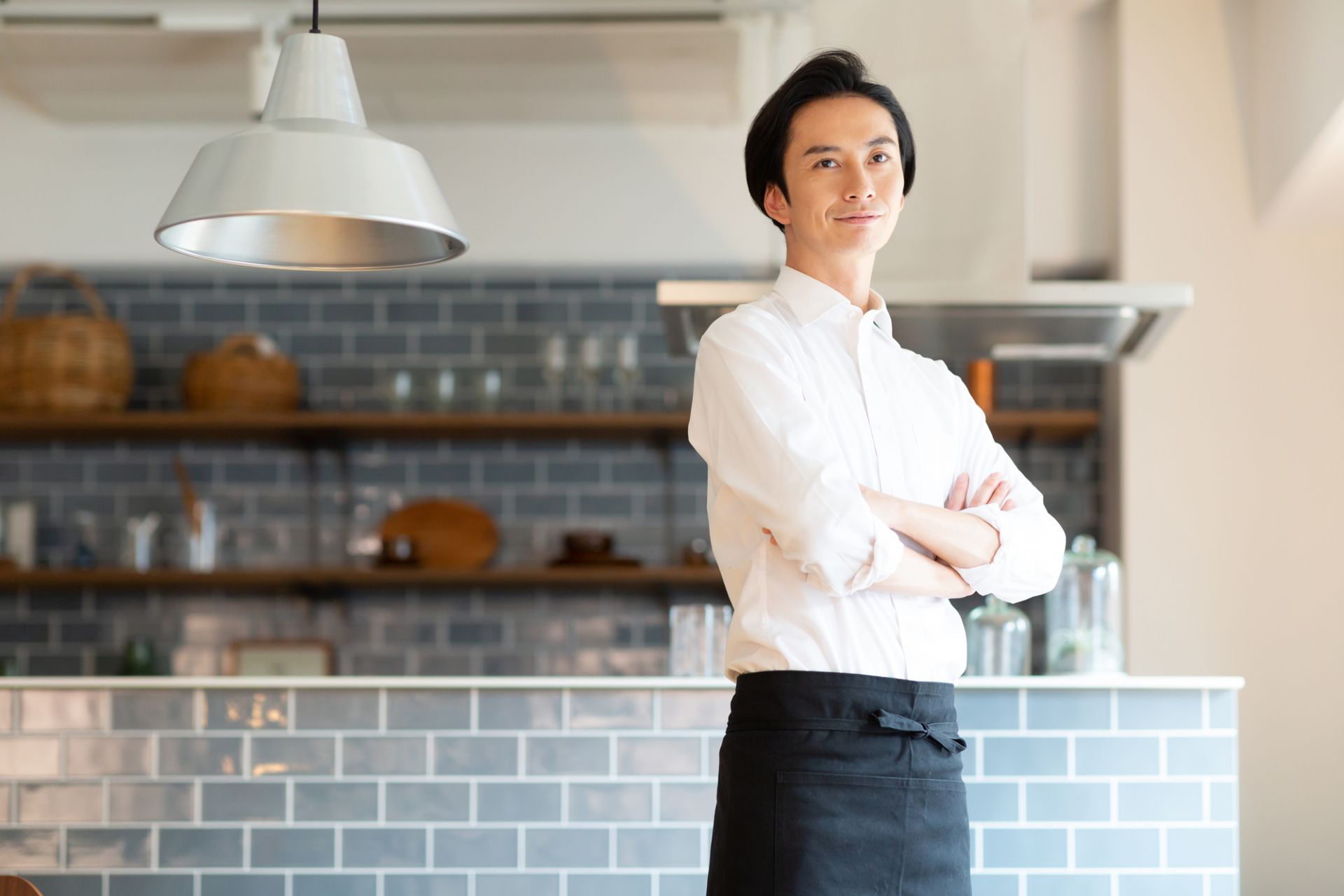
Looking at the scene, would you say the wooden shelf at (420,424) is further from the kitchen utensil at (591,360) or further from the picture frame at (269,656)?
the picture frame at (269,656)

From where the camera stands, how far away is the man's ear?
156 cm

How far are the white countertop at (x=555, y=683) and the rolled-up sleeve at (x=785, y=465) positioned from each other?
121 centimetres

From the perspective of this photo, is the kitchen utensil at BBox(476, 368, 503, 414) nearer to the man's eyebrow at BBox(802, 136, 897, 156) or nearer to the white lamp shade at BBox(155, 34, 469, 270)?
the white lamp shade at BBox(155, 34, 469, 270)

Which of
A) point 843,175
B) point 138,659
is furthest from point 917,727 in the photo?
point 138,659

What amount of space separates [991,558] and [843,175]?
1.47ft

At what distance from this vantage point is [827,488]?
1.32m

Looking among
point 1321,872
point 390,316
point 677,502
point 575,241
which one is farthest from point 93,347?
point 1321,872

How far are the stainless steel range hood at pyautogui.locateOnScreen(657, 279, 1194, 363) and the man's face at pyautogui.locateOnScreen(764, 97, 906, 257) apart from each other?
1267 mm

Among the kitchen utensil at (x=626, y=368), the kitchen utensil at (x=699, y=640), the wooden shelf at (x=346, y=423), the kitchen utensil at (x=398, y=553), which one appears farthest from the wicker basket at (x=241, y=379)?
the kitchen utensil at (x=699, y=640)

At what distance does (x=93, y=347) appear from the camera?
4461 mm

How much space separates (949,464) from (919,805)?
400 millimetres

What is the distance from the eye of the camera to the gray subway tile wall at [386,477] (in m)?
4.71

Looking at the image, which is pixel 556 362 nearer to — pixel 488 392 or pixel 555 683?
pixel 488 392

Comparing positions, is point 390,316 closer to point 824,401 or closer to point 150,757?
point 150,757
